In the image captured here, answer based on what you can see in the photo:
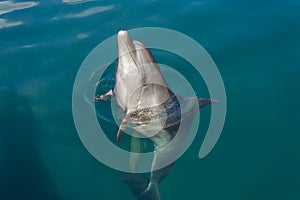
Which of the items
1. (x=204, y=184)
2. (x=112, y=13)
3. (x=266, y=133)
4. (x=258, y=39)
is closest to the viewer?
(x=204, y=184)

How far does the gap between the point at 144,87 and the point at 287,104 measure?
2.83 metres

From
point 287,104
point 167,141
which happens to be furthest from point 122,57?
point 287,104

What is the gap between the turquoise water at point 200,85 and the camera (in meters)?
5.70

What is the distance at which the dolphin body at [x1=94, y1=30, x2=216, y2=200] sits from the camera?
18.7 feet

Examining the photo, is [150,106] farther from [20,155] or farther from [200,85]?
[20,155]

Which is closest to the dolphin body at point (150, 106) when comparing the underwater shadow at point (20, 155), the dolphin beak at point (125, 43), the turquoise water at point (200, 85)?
the dolphin beak at point (125, 43)

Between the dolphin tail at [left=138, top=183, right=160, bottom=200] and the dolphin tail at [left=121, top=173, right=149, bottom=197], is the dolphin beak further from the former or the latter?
the dolphin tail at [left=138, top=183, right=160, bottom=200]

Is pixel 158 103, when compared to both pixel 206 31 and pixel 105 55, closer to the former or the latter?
pixel 105 55

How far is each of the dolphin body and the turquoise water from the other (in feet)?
0.83

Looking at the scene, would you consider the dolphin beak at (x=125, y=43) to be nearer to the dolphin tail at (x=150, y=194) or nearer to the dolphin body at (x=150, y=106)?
the dolphin body at (x=150, y=106)

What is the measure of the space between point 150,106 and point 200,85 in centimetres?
173

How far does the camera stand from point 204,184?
5.71 metres

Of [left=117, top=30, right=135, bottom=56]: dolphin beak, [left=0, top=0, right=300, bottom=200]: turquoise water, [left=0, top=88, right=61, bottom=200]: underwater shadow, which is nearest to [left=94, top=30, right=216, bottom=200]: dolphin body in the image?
[left=117, top=30, right=135, bottom=56]: dolphin beak

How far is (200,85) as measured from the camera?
23.8 feet
